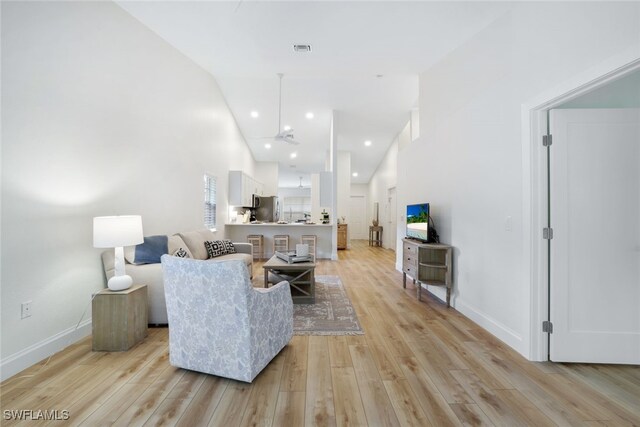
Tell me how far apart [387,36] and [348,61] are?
31.4 inches

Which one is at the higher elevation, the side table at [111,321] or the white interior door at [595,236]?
the white interior door at [595,236]

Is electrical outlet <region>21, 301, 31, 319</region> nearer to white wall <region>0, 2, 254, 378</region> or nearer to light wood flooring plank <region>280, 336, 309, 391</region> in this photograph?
white wall <region>0, 2, 254, 378</region>

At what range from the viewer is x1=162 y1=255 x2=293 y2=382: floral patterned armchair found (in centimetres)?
167

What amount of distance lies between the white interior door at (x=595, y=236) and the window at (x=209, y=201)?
5468 mm

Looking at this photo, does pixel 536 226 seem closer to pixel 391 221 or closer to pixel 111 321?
pixel 111 321

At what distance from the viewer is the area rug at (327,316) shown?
2.60m

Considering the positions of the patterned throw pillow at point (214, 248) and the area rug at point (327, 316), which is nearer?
the area rug at point (327, 316)

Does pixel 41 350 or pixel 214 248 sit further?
pixel 214 248

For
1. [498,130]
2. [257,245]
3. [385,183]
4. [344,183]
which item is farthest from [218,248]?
[385,183]

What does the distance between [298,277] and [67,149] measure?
2.66 meters

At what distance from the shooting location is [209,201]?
5.62 meters

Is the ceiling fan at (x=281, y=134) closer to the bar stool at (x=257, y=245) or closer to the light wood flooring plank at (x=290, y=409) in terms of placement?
the bar stool at (x=257, y=245)

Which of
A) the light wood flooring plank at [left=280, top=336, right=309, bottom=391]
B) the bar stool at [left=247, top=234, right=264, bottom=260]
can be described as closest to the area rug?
the light wood flooring plank at [left=280, top=336, right=309, bottom=391]

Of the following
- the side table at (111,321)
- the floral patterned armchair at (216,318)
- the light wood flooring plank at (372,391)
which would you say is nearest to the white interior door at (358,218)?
the light wood flooring plank at (372,391)
